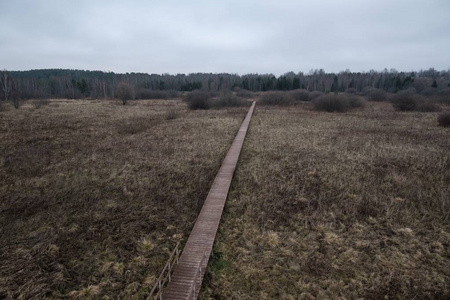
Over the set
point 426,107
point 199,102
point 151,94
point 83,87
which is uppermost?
point 83,87

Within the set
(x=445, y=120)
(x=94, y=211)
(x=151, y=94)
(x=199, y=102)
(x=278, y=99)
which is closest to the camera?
(x=94, y=211)

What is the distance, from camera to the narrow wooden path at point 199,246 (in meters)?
4.12

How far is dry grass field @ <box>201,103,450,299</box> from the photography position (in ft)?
14.6

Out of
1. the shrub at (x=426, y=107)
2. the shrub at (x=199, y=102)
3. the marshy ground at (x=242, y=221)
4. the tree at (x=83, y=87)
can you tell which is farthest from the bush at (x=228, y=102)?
the tree at (x=83, y=87)

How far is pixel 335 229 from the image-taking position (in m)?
6.20

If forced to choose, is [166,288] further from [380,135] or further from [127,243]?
[380,135]

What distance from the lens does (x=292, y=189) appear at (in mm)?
8398

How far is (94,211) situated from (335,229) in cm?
684

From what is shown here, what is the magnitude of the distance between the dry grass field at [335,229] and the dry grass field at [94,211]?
1.51m

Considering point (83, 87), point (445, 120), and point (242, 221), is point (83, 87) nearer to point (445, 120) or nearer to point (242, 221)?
point (242, 221)

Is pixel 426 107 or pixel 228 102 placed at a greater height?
pixel 228 102

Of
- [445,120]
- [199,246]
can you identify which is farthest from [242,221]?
[445,120]

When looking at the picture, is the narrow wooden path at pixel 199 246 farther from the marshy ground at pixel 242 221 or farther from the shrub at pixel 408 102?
Answer: the shrub at pixel 408 102

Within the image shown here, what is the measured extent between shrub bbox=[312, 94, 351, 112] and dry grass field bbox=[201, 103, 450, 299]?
22677 millimetres
